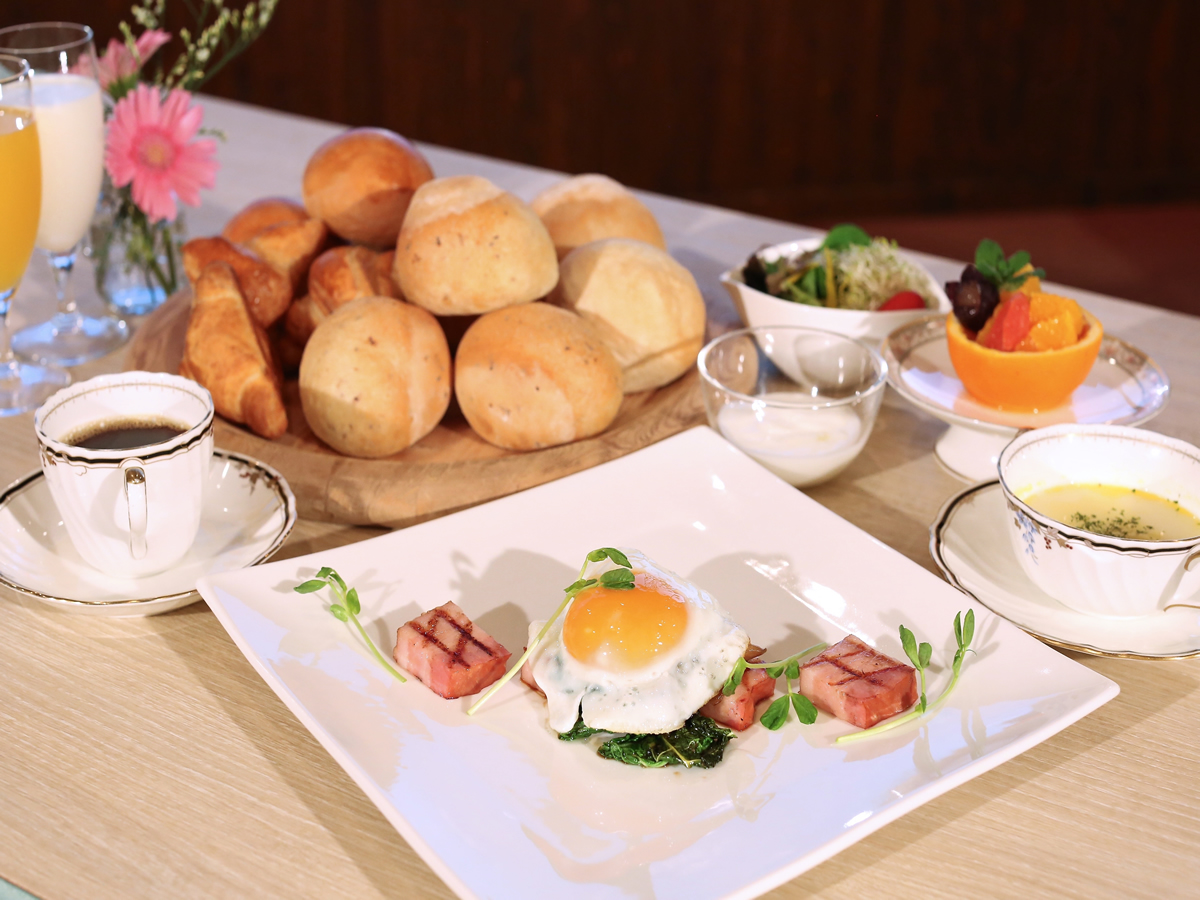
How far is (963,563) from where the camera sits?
1.23 m

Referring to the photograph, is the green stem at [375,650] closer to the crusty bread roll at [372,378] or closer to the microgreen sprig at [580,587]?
the microgreen sprig at [580,587]

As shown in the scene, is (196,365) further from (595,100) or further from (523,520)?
(595,100)

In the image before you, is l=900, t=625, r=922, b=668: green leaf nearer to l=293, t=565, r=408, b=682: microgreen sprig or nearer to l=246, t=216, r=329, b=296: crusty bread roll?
l=293, t=565, r=408, b=682: microgreen sprig

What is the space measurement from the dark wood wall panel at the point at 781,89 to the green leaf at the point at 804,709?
4179 mm

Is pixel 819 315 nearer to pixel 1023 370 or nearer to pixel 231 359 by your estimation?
pixel 1023 370

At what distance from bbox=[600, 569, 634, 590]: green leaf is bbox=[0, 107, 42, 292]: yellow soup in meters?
0.97

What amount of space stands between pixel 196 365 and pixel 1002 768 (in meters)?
1.06

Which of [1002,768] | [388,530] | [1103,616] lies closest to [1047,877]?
[1002,768]

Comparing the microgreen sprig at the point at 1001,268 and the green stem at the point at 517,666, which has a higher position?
the microgreen sprig at the point at 1001,268

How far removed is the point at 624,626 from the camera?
3.28 feet

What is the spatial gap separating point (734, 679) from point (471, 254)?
0.71 meters

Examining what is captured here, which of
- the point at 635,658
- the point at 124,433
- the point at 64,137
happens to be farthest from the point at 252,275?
the point at 635,658

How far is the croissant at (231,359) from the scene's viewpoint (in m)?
1.46

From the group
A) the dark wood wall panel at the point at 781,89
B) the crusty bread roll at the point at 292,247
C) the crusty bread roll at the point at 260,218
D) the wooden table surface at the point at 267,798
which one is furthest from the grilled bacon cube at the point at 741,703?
the dark wood wall panel at the point at 781,89
